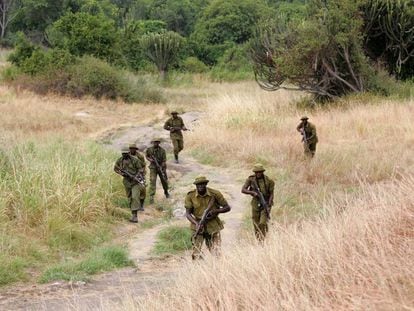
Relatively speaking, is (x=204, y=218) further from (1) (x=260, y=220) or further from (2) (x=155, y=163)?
(2) (x=155, y=163)

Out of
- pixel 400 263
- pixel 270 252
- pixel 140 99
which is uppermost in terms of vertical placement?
pixel 400 263

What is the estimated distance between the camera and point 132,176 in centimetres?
1166

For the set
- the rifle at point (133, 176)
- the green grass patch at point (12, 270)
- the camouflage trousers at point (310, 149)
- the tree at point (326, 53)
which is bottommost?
the green grass patch at point (12, 270)

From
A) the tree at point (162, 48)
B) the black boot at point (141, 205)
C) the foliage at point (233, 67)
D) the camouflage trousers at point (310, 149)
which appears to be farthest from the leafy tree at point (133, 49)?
the black boot at point (141, 205)

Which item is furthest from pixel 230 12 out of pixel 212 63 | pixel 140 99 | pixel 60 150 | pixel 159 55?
pixel 60 150

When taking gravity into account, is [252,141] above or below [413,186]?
below

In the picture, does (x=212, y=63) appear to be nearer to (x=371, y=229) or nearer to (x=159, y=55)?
(x=159, y=55)

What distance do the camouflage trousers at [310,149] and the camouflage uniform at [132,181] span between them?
461cm

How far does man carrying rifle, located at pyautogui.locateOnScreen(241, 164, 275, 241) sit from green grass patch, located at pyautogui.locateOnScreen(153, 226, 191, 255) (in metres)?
1.68

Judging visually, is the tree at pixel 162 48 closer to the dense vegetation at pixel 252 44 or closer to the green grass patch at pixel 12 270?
the dense vegetation at pixel 252 44

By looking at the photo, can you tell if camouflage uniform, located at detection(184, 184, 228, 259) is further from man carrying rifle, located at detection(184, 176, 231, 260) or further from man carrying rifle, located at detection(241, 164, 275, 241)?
man carrying rifle, located at detection(241, 164, 275, 241)

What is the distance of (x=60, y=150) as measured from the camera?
1434cm

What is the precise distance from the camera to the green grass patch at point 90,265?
8.34 m

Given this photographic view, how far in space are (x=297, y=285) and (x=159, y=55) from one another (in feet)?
126
